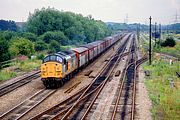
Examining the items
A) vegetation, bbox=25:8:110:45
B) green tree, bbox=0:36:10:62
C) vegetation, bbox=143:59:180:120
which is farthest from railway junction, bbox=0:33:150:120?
vegetation, bbox=25:8:110:45

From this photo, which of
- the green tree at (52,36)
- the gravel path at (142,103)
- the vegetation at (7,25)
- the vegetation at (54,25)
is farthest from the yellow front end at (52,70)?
the vegetation at (7,25)

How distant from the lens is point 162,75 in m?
38.3

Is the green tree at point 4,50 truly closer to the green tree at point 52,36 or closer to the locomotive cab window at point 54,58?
the locomotive cab window at point 54,58

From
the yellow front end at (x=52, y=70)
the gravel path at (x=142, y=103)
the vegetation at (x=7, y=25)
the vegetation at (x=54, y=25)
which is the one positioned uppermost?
the vegetation at (x=7, y=25)

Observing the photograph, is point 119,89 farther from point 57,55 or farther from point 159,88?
point 57,55

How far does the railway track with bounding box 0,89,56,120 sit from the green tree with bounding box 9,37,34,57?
74.8ft

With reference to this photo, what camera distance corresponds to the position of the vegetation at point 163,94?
68.7 ft

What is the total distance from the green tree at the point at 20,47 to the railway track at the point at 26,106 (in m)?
22.8

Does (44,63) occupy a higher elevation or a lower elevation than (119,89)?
higher

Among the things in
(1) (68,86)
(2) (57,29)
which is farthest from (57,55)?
(2) (57,29)

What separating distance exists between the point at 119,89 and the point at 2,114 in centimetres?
1182

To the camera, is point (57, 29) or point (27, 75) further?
point (57, 29)

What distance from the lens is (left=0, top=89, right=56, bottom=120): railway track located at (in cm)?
2013

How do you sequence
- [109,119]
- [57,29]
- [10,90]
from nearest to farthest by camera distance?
[109,119] → [10,90] → [57,29]
